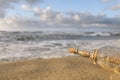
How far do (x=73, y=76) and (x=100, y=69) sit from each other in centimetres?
131

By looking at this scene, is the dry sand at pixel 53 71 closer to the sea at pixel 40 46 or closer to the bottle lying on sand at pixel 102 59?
the bottle lying on sand at pixel 102 59

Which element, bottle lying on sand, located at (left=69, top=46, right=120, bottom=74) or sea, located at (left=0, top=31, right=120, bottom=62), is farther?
sea, located at (left=0, top=31, right=120, bottom=62)

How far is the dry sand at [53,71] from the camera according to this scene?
7047mm

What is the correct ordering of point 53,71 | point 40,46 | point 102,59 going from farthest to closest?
point 40,46 → point 53,71 → point 102,59

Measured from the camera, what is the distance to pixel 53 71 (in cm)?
771

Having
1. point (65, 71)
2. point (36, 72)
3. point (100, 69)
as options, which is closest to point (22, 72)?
point (36, 72)

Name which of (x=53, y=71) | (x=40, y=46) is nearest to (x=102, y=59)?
(x=53, y=71)

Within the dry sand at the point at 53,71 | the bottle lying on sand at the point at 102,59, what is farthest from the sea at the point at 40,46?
the bottle lying on sand at the point at 102,59

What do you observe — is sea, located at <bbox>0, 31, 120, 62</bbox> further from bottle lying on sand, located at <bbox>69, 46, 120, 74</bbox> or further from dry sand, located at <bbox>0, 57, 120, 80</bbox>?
bottle lying on sand, located at <bbox>69, 46, 120, 74</bbox>

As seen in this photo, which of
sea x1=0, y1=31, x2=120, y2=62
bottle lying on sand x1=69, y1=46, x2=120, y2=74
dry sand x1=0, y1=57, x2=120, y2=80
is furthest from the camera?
sea x1=0, y1=31, x2=120, y2=62

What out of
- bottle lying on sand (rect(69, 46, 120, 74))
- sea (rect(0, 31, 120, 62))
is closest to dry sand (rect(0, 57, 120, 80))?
bottle lying on sand (rect(69, 46, 120, 74))

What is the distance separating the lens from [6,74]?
732cm

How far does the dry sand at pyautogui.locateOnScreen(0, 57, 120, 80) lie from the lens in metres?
7.05

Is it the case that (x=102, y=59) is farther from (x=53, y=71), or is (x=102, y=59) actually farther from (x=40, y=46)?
(x=40, y=46)
